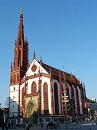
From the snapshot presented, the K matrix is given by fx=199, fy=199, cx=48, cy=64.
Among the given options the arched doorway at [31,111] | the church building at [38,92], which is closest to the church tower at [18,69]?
the church building at [38,92]

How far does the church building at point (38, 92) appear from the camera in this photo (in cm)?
6050

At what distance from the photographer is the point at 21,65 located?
242ft

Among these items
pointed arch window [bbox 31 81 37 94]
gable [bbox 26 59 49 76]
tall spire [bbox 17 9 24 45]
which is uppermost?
tall spire [bbox 17 9 24 45]

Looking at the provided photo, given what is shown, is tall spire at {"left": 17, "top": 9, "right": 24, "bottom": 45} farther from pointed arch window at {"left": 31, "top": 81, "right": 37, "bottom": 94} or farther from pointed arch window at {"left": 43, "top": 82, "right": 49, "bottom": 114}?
pointed arch window at {"left": 43, "top": 82, "right": 49, "bottom": 114}

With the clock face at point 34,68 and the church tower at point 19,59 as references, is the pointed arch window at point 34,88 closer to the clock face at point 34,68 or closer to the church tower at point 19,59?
the clock face at point 34,68

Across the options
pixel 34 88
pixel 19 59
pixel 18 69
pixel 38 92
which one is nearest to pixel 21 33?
pixel 19 59

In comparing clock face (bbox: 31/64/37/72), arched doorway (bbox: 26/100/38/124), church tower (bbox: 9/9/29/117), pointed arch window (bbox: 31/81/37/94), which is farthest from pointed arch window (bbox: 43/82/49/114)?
church tower (bbox: 9/9/29/117)

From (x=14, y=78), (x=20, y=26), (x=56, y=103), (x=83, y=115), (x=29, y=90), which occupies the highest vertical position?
(x=20, y=26)

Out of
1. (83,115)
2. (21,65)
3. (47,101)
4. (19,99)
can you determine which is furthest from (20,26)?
(83,115)

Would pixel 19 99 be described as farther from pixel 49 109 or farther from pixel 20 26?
pixel 20 26

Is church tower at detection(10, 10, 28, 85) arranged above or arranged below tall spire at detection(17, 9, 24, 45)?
below

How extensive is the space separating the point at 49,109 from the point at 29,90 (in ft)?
34.0

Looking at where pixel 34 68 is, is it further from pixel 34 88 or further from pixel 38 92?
pixel 38 92

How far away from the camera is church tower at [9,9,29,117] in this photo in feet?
229
